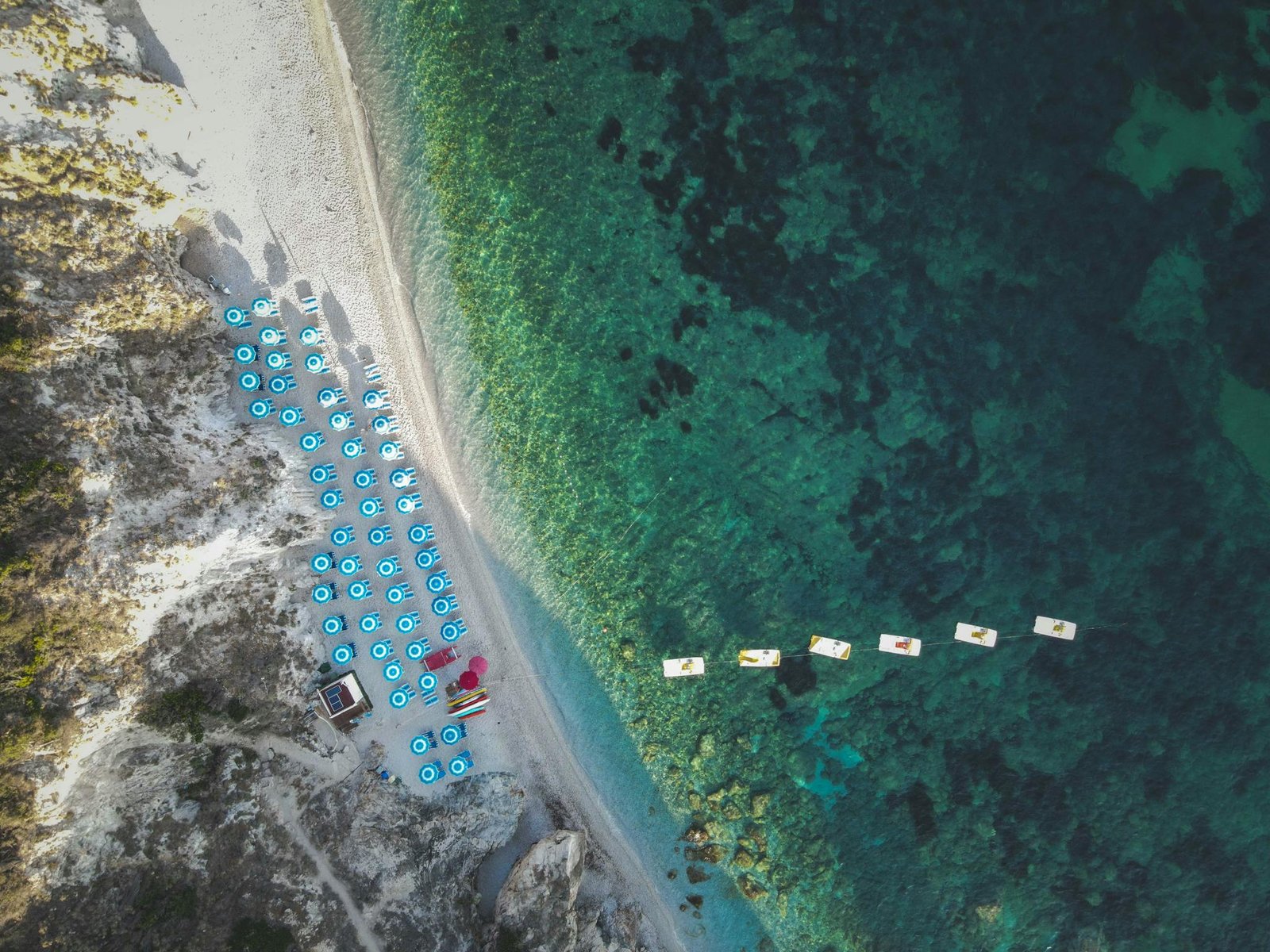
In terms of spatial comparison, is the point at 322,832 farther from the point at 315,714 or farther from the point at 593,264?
the point at 593,264

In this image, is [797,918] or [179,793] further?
[797,918]

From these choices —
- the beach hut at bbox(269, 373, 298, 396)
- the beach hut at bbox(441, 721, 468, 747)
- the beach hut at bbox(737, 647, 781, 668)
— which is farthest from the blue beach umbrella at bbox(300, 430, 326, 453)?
the beach hut at bbox(737, 647, 781, 668)

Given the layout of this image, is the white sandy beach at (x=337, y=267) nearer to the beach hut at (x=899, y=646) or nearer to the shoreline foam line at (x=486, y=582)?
the shoreline foam line at (x=486, y=582)

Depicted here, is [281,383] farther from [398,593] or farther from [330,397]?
[398,593]

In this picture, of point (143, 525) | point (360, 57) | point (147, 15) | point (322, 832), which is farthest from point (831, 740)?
point (147, 15)

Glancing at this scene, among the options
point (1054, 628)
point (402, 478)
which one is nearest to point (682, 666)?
point (402, 478)

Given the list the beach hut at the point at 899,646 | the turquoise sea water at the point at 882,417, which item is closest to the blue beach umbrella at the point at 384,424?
the turquoise sea water at the point at 882,417
